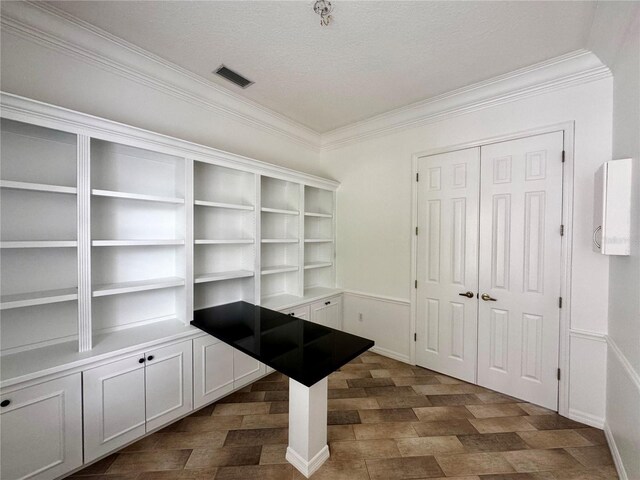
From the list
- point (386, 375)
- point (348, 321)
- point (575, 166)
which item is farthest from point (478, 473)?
point (575, 166)

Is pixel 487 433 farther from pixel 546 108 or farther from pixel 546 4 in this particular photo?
pixel 546 4

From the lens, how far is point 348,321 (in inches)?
148

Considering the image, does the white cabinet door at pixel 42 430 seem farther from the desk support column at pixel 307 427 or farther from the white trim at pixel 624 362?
the white trim at pixel 624 362

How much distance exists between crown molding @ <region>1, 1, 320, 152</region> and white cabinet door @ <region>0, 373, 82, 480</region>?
238 cm

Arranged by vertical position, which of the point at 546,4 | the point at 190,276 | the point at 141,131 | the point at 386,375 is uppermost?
the point at 546,4

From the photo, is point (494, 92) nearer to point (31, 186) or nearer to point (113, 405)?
point (31, 186)

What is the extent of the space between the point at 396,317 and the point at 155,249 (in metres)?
2.88

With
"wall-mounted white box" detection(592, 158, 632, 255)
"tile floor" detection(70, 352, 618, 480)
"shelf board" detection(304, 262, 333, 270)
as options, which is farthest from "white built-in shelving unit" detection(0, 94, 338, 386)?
"wall-mounted white box" detection(592, 158, 632, 255)

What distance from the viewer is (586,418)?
212cm

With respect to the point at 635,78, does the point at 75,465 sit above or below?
below

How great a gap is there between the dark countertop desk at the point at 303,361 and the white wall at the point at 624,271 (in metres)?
1.60

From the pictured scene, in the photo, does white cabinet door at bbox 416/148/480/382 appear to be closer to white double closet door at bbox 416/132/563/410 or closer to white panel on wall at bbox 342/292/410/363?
white double closet door at bbox 416/132/563/410

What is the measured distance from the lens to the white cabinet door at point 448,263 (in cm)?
272

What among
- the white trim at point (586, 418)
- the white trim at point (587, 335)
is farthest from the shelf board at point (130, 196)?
the white trim at point (586, 418)
